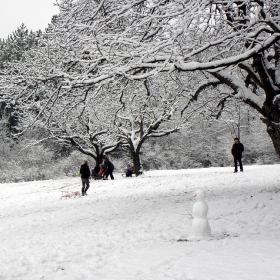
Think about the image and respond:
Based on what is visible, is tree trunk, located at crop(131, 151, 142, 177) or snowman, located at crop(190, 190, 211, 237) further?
tree trunk, located at crop(131, 151, 142, 177)

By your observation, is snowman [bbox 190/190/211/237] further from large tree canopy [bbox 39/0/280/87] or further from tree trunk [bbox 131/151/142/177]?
tree trunk [bbox 131/151/142/177]

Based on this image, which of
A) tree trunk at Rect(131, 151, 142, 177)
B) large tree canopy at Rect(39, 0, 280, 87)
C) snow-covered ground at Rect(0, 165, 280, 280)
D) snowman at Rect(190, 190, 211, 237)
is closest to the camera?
snow-covered ground at Rect(0, 165, 280, 280)

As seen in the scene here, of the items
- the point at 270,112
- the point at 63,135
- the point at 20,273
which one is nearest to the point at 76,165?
the point at 63,135

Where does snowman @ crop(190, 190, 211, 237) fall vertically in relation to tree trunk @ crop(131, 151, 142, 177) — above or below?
below

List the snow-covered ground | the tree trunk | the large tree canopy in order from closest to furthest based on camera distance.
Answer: the snow-covered ground, the large tree canopy, the tree trunk

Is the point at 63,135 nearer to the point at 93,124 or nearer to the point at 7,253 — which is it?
the point at 93,124

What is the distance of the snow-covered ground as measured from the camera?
488 centimetres

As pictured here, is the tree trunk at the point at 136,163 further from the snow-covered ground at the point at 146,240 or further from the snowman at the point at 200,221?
the snowman at the point at 200,221

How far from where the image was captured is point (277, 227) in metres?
7.36

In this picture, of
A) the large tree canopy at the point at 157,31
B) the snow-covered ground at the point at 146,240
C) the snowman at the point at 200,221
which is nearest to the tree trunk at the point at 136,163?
the snow-covered ground at the point at 146,240

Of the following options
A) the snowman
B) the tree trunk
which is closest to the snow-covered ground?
the snowman

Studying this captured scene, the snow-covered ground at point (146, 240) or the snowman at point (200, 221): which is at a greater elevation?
the snowman at point (200, 221)

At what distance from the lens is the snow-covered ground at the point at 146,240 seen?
488 centimetres

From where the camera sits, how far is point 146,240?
720 cm
